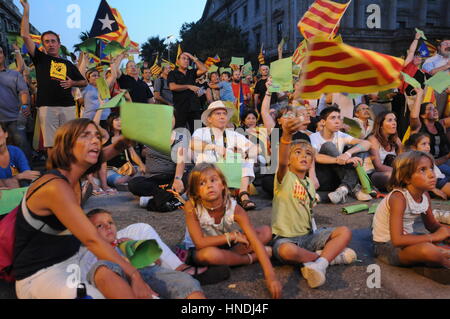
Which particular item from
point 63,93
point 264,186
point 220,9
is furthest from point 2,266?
point 220,9

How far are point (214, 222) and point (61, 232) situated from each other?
106 centimetres

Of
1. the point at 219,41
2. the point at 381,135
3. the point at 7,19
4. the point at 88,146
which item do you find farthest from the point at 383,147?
the point at 7,19

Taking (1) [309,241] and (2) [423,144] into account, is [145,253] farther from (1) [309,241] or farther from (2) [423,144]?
(2) [423,144]

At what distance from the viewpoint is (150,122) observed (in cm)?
208

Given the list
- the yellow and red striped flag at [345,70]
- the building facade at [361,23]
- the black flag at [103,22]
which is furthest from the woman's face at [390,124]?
the building facade at [361,23]

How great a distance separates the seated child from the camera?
1988mm

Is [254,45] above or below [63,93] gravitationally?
above

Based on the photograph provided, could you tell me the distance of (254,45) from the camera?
4284 centimetres

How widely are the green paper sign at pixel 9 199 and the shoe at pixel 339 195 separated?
325 centimetres

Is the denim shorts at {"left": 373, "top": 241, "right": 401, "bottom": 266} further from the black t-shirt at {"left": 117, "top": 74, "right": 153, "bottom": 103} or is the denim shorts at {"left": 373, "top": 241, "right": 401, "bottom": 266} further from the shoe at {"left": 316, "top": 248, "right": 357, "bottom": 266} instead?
the black t-shirt at {"left": 117, "top": 74, "right": 153, "bottom": 103}
